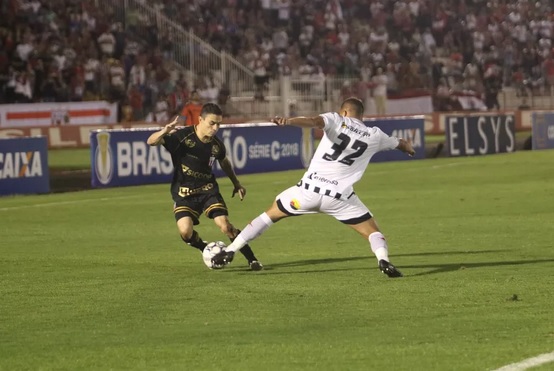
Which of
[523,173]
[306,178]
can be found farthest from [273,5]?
[306,178]

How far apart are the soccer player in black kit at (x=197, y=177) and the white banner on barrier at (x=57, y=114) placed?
73.6 ft

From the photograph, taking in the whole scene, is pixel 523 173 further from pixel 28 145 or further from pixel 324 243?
pixel 324 243

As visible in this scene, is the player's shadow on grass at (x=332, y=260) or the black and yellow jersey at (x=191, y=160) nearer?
the black and yellow jersey at (x=191, y=160)

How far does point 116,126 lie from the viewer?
118ft

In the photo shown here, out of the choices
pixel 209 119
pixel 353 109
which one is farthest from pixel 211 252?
pixel 353 109

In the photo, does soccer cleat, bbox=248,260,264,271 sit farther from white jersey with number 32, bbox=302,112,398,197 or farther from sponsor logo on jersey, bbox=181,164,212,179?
white jersey with number 32, bbox=302,112,398,197

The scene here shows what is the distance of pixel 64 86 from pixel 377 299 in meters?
28.2

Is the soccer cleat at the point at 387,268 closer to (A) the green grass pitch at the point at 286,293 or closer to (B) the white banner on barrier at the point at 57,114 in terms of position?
(A) the green grass pitch at the point at 286,293

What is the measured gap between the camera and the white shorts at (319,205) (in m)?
12.0

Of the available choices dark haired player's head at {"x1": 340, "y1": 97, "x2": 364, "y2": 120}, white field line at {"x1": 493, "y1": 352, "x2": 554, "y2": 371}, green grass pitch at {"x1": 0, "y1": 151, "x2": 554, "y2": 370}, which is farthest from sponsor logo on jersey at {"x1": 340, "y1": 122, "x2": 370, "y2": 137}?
white field line at {"x1": 493, "y1": 352, "x2": 554, "y2": 371}

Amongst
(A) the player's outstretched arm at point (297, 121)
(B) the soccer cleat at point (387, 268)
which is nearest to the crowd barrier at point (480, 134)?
(B) the soccer cleat at point (387, 268)

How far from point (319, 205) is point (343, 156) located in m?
0.51

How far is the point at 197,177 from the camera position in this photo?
13188 mm

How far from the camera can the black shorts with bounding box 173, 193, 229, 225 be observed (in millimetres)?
13148
